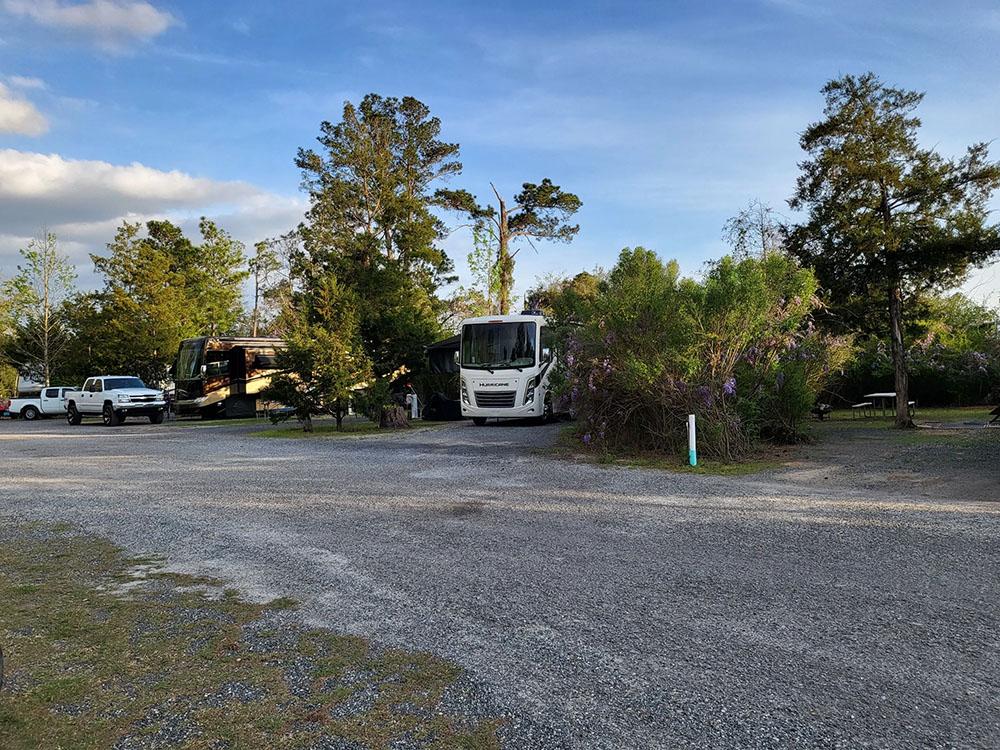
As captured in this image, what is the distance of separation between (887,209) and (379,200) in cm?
2495

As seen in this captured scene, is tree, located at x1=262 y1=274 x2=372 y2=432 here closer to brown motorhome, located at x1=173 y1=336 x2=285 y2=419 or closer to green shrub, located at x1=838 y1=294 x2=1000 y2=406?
brown motorhome, located at x1=173 y1=336 x2=285 y2=419

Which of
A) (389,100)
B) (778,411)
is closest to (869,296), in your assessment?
(778,411)

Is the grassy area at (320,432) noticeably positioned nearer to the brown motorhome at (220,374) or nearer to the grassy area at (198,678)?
the brown motorhome at (220,374)

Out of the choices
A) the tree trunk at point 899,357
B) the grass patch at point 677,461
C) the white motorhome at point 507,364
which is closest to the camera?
the grass patch at point 677,461

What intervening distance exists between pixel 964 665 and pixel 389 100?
38065 millimetres

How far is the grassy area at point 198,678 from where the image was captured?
2947 millimetres

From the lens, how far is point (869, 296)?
17297mm

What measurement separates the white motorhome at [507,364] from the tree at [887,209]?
23.8 feet

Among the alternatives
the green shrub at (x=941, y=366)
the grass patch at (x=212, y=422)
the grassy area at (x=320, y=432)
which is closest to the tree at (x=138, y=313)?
the grass patch at (x=212, y=422)

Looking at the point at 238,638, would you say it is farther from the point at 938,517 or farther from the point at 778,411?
the point at 778,411

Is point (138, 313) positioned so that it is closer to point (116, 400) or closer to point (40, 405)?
point (40, 405)

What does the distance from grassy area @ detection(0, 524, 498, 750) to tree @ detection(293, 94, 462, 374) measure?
1080 inches

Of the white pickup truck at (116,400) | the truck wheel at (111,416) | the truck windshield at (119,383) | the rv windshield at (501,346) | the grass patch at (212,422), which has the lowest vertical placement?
the grass patch at (212,422)

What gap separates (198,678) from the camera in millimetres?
3504
